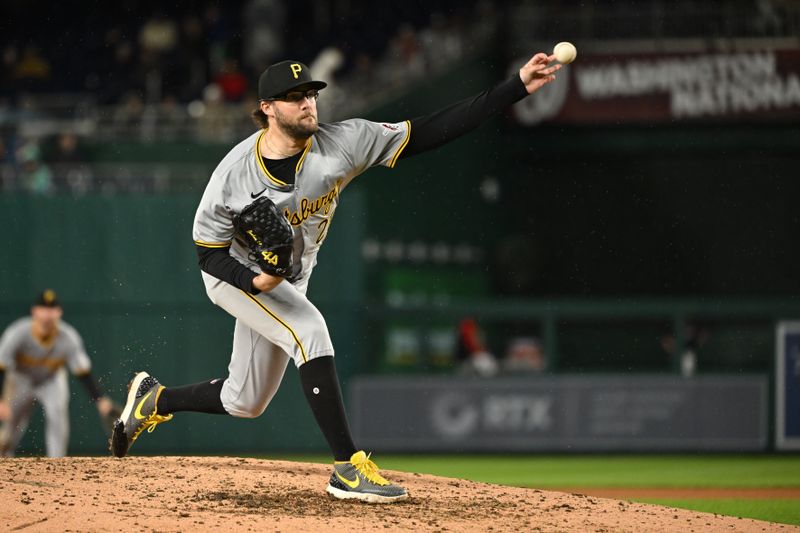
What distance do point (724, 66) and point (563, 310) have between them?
4.60 meters

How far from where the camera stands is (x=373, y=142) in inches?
216

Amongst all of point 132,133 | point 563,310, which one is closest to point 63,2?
point 132,133

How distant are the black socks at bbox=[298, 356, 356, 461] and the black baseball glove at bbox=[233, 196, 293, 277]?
1.54ft

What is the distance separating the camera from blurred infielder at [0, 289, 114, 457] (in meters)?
10.2

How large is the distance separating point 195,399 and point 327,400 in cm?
96

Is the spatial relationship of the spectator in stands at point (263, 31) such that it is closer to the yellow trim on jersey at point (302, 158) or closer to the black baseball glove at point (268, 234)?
the yellow trim on jersey at point (302, 158)

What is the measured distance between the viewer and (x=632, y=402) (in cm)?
1250

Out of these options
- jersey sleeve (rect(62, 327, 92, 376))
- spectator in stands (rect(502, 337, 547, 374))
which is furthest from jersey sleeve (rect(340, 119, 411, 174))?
spectator in stands (rect(502, 337, 547, 374))

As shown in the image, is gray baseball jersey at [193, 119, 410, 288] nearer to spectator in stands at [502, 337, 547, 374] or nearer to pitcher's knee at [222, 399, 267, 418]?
pitcher's knee at [222, 399, 267, 418]

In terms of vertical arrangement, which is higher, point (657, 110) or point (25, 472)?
point (657, 110)

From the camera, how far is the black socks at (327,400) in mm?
5289

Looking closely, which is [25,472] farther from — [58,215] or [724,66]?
[724,66]

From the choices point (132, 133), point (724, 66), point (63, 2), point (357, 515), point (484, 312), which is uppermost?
point (63, 2)

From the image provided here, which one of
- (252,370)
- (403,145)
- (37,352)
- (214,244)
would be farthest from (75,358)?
Result: (403,145)
